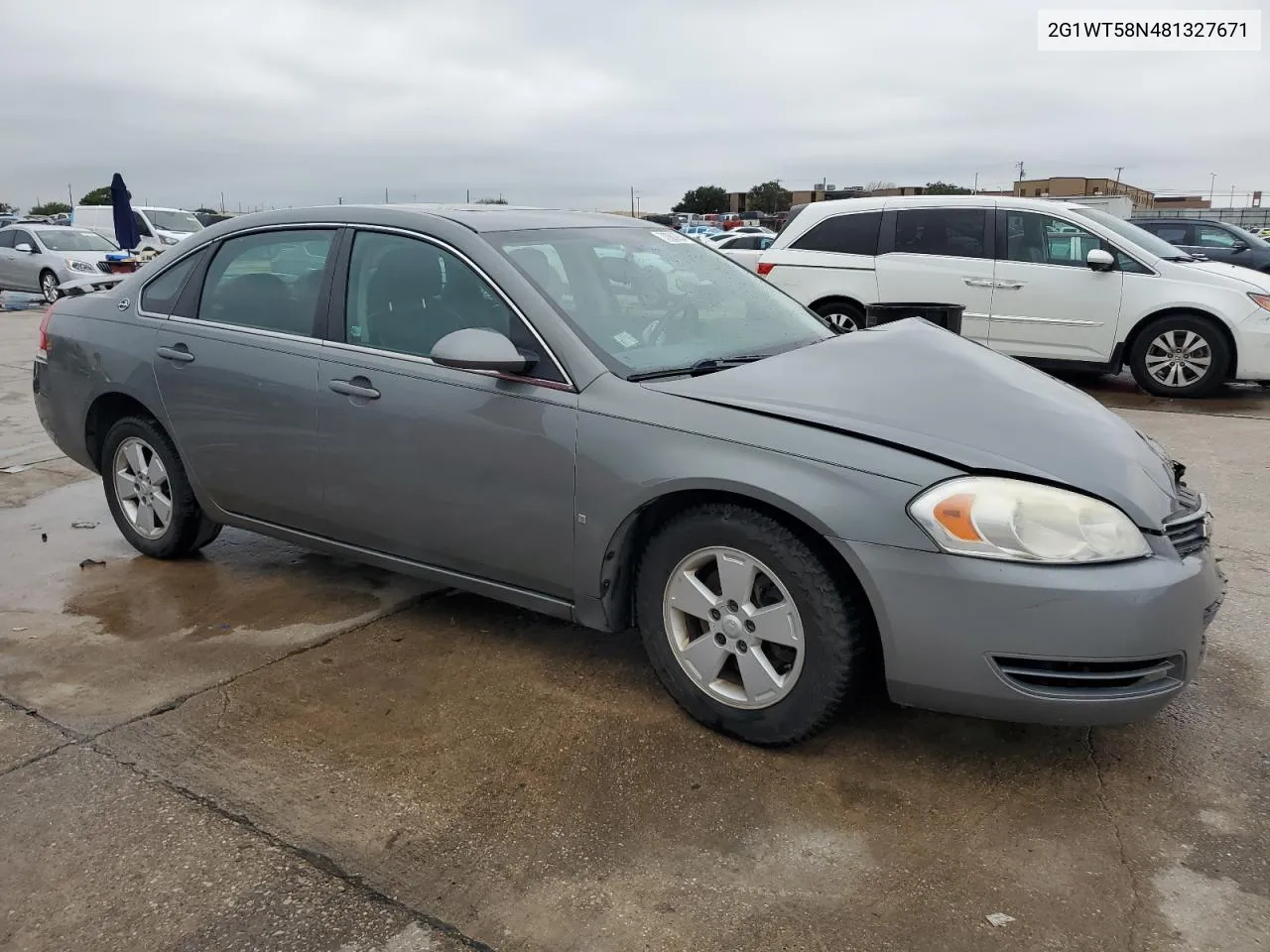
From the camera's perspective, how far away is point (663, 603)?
3129mm

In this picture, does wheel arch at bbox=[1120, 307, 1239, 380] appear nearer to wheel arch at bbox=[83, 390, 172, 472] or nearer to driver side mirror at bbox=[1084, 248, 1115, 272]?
driver side mirror at bbox=[1084, 248, 1115, 272]

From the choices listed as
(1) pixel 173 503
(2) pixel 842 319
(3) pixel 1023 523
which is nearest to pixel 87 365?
(1) pixel 173 503

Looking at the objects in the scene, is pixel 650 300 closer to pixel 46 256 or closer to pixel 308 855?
pixel 308 855

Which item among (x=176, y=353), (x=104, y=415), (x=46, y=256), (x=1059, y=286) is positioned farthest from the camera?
(x=46, y=256)

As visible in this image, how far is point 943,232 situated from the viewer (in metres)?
9.35

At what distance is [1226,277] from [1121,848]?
7.64 meters

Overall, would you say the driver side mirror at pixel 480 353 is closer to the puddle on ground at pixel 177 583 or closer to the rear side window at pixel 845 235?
the puddle on ground at pixel 177 583

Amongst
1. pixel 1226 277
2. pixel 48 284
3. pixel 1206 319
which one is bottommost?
pixel 1206 319

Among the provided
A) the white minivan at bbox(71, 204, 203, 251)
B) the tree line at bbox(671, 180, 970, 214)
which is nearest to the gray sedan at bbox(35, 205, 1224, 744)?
the white minivan at bbox(71, 204, 203, 251)

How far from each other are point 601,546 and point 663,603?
260 millimetres

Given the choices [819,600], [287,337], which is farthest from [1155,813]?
[287,337]

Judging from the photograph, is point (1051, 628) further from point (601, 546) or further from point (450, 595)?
point (450, 595)

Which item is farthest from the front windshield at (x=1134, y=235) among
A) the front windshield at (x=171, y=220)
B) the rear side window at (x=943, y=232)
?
the front windshield at (x=171, y=220)

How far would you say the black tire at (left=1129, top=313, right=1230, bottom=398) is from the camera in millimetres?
8797
